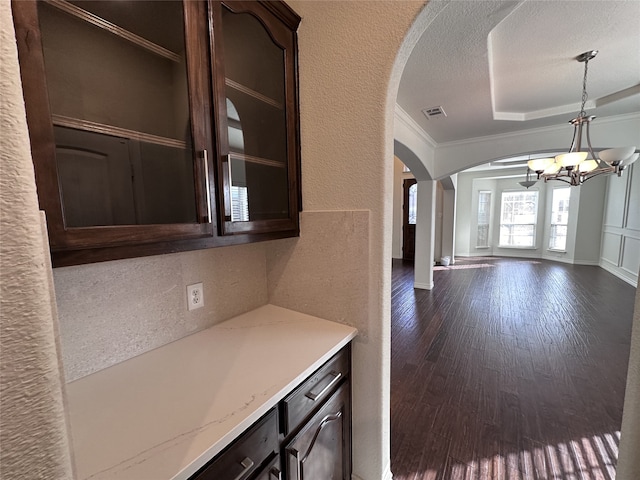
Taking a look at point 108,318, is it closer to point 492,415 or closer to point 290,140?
point 290,140

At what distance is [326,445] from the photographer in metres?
1.14

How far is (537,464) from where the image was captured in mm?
1565

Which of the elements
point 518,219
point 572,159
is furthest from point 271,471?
point 518,219

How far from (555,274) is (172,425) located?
772 centimetres

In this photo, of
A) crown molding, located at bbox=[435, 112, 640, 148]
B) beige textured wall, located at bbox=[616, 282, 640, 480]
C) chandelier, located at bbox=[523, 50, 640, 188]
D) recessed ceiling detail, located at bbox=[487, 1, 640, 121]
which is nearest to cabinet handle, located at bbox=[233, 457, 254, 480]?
beige textured wall, located at bbox=[616, 282, 640, 480]

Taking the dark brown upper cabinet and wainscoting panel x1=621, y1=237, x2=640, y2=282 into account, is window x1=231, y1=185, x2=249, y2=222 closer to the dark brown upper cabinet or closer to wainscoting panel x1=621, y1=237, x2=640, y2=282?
the dark brown upper cabinet

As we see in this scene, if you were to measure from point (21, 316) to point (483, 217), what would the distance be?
9927 mm

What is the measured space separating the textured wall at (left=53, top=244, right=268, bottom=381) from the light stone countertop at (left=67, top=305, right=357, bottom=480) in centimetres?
6

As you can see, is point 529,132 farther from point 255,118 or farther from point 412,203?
point 255,118

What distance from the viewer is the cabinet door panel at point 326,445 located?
0.97 m

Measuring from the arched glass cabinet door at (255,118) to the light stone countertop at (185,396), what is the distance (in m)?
0.49

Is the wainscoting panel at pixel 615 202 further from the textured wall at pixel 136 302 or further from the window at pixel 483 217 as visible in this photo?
the textured wall at pixel 136 302

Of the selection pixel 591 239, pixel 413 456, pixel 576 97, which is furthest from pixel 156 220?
pixel 591 239

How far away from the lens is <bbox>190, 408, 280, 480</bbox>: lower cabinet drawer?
2.30 feet
